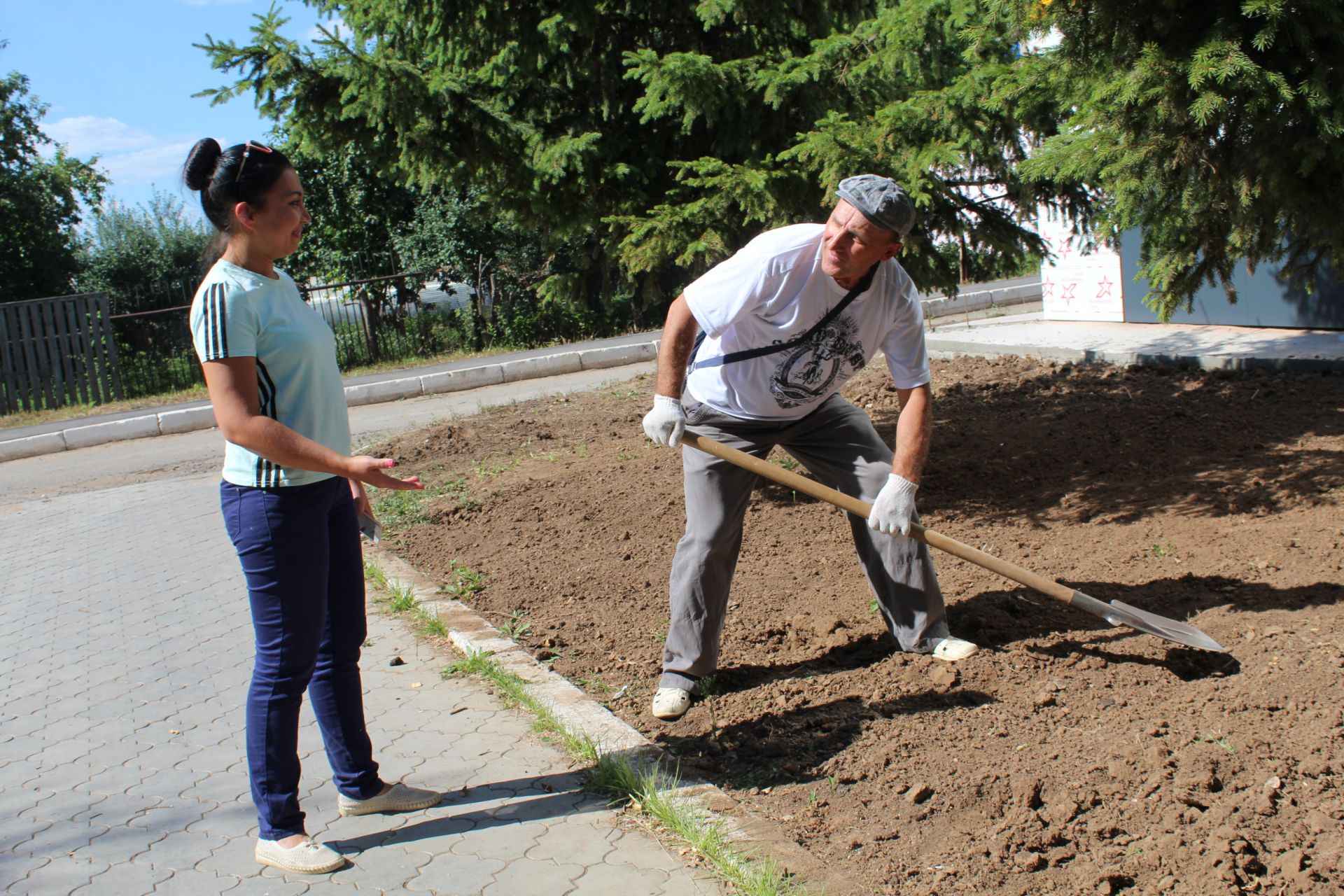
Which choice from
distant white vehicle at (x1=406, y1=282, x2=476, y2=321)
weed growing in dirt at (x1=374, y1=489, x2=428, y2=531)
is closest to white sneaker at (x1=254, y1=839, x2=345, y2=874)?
weed growing in dirt at (x1=374, y1=489, x2=428, y2=531)

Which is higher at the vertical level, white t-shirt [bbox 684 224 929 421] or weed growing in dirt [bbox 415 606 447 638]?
white t-shirt [bbox 684 224 929 421]

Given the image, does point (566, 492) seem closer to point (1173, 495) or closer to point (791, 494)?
point (791, 494)

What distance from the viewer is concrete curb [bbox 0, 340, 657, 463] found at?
40.2ft

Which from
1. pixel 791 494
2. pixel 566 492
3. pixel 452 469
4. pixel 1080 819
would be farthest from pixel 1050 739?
pixel 452 469

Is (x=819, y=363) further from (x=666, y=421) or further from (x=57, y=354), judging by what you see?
(x=57, y=354)

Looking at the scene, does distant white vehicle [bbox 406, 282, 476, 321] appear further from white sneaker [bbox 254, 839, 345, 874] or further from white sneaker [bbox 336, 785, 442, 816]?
white sneaker [bbox 254, 839, 345, 874]

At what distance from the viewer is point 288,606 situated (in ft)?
8.98

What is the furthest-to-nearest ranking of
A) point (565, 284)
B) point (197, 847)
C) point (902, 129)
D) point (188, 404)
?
1. point (188, 404)
2. point (565, 284)
3. point (902, 129)
4. point (197, 847)

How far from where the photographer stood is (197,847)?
119 inches

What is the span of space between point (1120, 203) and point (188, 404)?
13225 millimetres

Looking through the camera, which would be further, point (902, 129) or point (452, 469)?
point (452, 469)

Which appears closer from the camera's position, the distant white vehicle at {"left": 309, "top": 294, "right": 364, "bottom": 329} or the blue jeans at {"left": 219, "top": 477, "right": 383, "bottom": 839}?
the blue jeans at {"left": 219, "top": 477, "right": 383, "bottom": 839}

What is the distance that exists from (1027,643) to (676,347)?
1.69 meters

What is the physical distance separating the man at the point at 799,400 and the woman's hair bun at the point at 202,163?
1.43 metres
